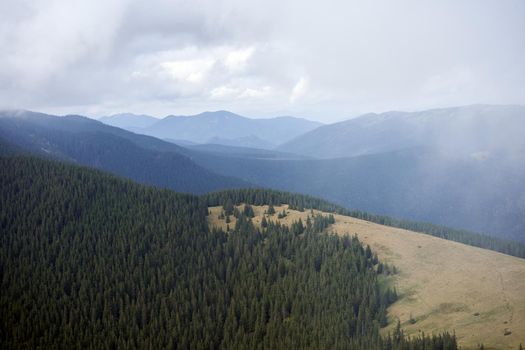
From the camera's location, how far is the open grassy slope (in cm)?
9250

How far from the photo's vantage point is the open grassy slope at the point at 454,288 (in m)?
92.5

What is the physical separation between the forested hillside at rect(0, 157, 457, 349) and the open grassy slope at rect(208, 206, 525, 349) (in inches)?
276

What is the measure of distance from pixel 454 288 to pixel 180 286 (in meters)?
84.2

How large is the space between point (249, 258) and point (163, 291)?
1233 inches

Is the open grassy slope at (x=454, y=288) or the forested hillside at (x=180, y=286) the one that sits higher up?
the open grassy slope at (x=454, y=288)

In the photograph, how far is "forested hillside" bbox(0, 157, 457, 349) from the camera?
119188 millimetres

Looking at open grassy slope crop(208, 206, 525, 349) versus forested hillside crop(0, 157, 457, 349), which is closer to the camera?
open grassy slope crop(208, 206, 525, 349)

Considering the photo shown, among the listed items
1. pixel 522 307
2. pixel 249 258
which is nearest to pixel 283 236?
pixel 249 258

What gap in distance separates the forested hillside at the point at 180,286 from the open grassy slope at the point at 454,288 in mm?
7014

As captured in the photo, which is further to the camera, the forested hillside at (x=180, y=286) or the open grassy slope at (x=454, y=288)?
the forested hillside at (x=180, y=286)

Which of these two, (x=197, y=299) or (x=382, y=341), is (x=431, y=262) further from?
(x=197, y=299)

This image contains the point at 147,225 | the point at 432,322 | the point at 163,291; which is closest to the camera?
the point at 432,322

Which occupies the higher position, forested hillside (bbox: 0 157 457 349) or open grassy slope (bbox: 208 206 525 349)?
open grassy slope (bbox: 208 206 525 349)

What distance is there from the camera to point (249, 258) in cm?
16012
